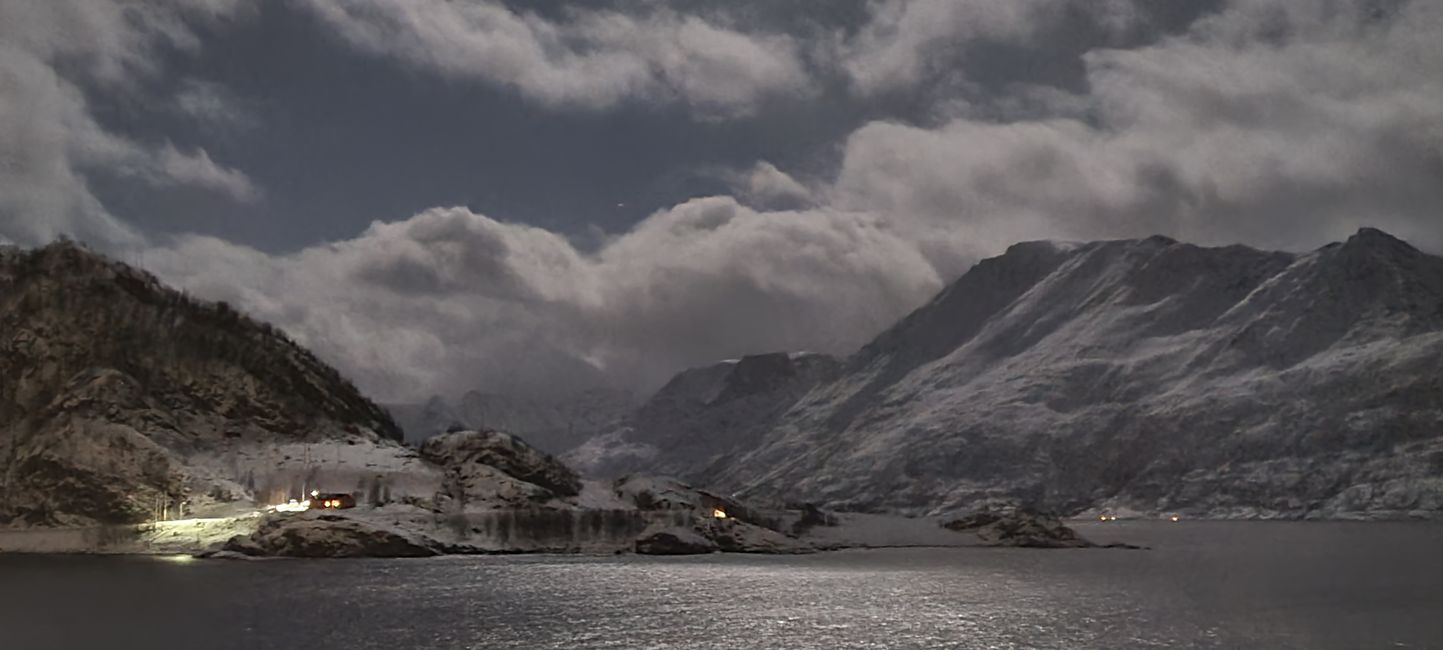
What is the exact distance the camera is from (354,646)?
7950cm

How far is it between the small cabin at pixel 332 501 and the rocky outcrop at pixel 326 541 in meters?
7.77

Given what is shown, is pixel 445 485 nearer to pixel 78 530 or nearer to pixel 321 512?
pixel 321 512

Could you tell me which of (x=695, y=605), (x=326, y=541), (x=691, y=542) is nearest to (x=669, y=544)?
(x=691, y=542)

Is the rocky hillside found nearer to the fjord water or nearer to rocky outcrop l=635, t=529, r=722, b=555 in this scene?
the fjord water

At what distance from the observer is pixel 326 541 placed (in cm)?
16088

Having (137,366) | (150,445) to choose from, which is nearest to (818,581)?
(150,445)

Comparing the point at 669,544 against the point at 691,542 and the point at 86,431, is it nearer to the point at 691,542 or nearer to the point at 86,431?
the point at 691,542

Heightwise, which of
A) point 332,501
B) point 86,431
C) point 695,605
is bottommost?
point 695,605

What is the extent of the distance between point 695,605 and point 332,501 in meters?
86.7

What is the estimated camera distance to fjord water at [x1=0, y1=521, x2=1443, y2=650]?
84938mm

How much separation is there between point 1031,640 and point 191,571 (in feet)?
326

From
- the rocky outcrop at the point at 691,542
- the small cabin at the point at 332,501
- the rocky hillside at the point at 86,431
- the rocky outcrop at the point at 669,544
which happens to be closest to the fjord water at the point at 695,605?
the rocky hillside at the point at 86,431

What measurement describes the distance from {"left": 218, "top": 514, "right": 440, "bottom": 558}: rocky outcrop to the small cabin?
777 centimetres

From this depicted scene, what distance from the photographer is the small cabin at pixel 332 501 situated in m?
173
